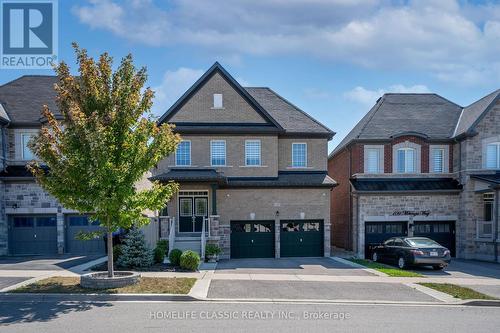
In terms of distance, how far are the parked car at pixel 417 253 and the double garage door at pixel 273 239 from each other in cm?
467

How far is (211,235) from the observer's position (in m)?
20.5

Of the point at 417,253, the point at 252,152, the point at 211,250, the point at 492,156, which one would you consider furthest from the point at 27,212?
the point at 492,156

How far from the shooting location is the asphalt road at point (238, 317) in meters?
8.27

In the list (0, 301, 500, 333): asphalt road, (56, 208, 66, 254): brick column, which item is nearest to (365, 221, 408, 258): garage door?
(0, 301, 500, 333): asphalt road

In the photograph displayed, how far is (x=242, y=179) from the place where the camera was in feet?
74.8

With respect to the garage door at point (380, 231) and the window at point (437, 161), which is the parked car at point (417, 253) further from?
the window at point (437, 161)

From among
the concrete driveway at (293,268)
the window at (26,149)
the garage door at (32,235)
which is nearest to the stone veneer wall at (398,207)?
the concrete driveway at (293,268)

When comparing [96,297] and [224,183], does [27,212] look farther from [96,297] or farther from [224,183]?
[96,297]

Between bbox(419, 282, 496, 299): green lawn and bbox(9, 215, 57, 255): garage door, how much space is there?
1890cm

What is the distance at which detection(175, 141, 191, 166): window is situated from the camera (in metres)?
22.8

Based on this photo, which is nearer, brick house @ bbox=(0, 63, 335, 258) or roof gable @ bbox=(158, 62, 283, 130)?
brick house @ bbox=(0, 63, 335, 258)

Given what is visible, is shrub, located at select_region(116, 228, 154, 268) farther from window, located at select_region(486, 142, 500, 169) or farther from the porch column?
window, located at select_region(486, 142, 500, 169)

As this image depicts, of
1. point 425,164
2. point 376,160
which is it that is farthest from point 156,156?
point 425,164

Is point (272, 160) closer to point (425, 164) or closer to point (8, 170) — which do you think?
point (425, 164)
